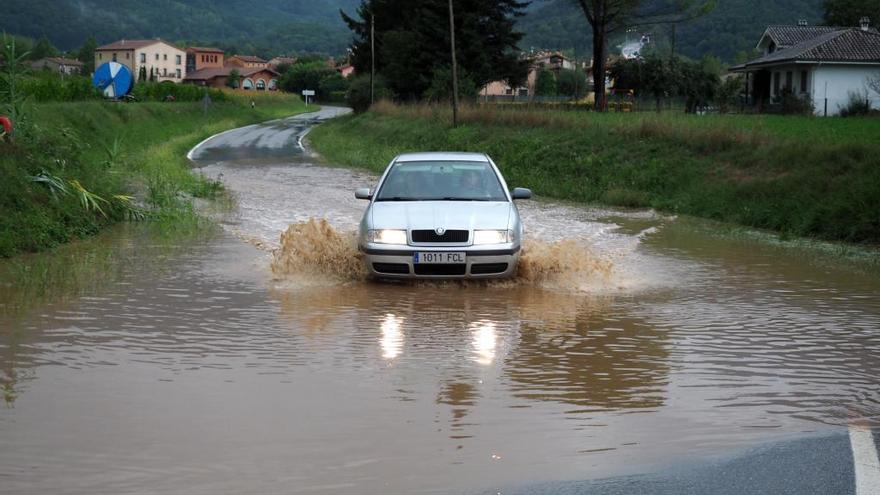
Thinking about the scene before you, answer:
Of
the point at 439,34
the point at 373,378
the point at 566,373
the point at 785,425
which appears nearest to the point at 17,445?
the point at 373,378

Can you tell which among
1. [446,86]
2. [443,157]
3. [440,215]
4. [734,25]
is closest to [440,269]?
[440,215]

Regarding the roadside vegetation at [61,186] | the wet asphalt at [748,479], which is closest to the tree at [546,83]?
the roadside vegetation at [61,186]

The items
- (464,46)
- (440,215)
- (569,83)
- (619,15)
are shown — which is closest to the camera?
(440,215)

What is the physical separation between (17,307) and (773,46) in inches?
2533

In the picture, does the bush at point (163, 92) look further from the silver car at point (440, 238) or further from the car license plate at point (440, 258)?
the car license plate at point (440, 258)

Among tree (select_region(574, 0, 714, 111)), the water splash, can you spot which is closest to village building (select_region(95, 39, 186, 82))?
tree (select_region(574, 0, 714, 111))

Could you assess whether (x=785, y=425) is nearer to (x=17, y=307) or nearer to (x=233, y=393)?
(x=233, y=393)

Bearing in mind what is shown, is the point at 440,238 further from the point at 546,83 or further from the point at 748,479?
the point at 546,83

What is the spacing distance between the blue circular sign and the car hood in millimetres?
43569

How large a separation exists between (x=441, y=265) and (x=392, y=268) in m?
0.55

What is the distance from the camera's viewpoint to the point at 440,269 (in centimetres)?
1147

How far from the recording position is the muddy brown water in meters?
5.78

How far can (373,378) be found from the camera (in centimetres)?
768

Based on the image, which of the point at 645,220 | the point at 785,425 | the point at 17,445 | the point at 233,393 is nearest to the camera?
the point at 17,445
